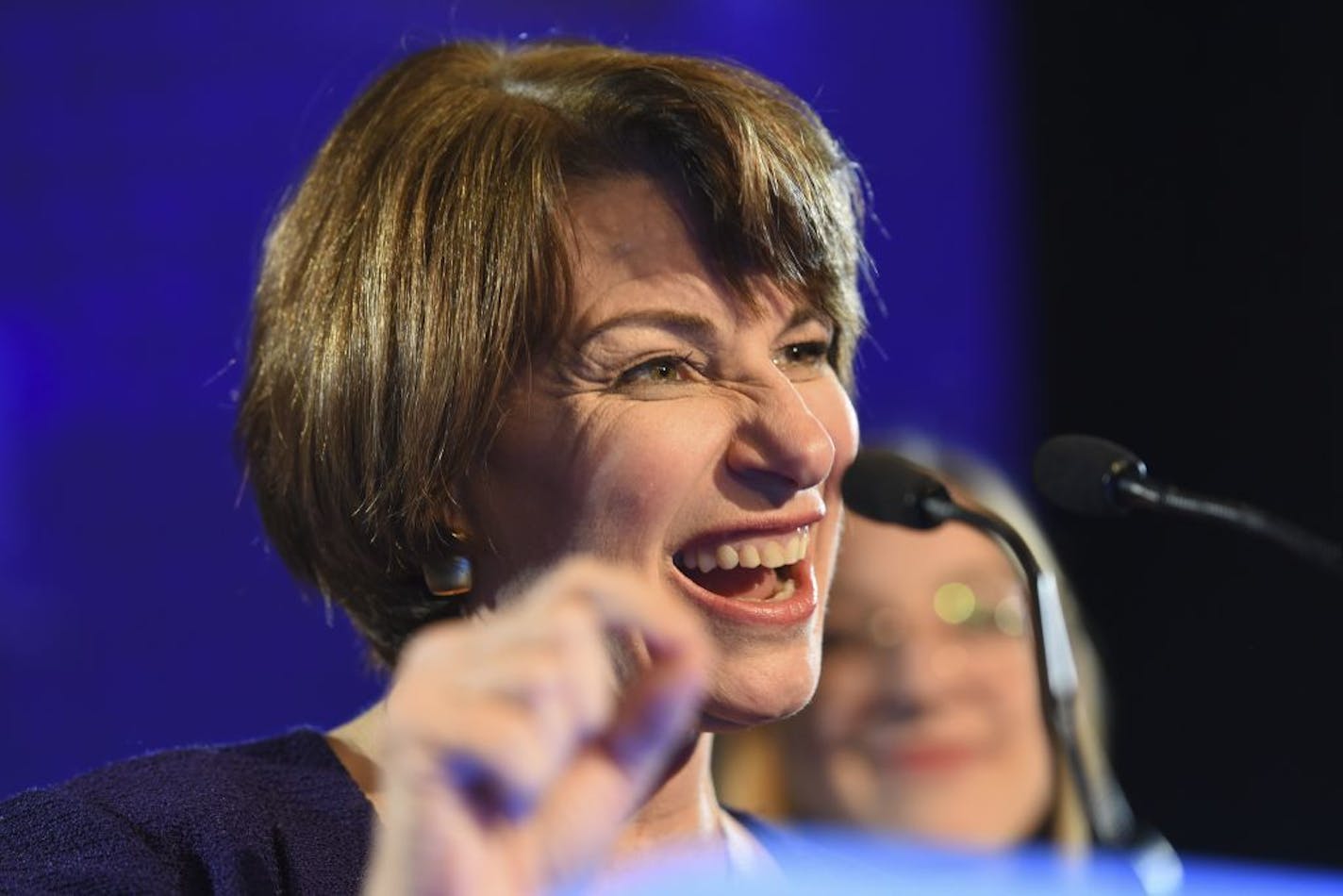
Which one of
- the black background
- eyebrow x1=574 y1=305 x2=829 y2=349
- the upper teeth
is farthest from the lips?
the black background

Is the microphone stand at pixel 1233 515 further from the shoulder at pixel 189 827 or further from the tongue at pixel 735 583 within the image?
the shoulder at pixel 189 827

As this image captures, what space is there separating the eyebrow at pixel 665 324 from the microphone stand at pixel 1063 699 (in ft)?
1.00

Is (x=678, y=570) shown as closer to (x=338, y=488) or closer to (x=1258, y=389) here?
(x=338, y=488)

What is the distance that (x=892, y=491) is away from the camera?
5.90ft

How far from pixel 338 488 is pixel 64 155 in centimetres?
160

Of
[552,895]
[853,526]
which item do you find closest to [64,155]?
[853,526]

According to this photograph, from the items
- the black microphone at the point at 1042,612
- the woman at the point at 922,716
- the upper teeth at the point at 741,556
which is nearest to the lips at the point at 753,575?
the upper teeth at the point at 741,556

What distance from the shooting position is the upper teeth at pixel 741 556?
1.69 metres

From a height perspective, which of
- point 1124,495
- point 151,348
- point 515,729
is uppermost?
point 515,729

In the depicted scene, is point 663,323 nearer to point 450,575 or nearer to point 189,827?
point 450,575

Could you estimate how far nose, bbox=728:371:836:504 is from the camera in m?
1.67

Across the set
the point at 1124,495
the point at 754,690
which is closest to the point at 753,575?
the point at 754,690

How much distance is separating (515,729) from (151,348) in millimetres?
2384

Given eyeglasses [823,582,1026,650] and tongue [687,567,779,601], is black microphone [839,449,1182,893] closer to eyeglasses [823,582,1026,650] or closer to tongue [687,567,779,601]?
tongue [687,567,779,601]
